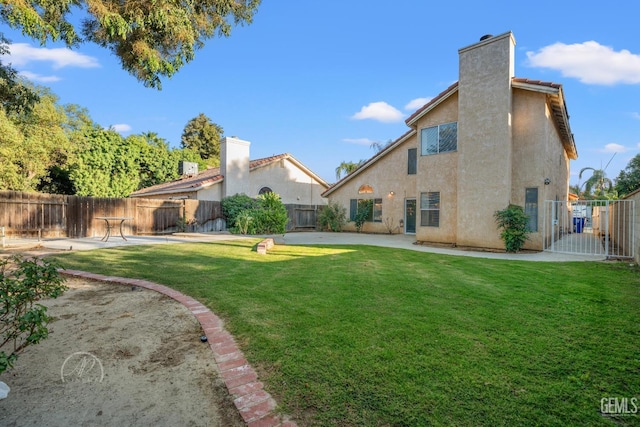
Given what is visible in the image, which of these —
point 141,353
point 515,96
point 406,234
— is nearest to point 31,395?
point 141,353

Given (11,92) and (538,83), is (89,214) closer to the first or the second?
(11,92)

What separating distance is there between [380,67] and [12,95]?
52.4 ft

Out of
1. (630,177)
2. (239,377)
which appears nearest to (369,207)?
(239,377)

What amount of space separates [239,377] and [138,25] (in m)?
6.01

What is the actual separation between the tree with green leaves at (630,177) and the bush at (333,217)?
21.4 m

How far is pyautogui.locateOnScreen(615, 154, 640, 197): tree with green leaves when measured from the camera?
2272cm

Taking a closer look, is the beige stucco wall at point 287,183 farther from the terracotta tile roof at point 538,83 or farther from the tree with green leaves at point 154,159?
the terracotta tile roof at point 538,83

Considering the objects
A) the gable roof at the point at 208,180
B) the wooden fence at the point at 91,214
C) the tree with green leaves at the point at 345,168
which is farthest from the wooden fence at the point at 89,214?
the tree with green leaves at the point at 345,168

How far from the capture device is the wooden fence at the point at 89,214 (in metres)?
13.6

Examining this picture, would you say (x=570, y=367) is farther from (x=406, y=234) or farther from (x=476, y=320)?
(x=406, y=234)

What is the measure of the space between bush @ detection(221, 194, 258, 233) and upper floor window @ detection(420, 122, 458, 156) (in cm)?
1039

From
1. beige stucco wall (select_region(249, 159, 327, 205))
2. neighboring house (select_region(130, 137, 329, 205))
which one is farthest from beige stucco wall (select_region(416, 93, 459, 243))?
beige stucco wall (select_region(249, 159, 327, 205))

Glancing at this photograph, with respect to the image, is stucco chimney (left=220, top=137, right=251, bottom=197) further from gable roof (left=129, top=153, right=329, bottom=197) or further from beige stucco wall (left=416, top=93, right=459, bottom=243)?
beige stucco wall (left=416, top=93, right=459, bottom=243)

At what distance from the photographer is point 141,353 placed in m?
3.05
